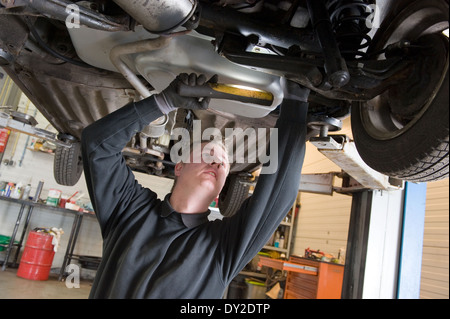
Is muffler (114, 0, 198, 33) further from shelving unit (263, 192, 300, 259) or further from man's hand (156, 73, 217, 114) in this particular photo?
shelving unit (263, 192, 300, 259)

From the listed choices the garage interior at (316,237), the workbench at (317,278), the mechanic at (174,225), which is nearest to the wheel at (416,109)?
the mechanic at (174,225)

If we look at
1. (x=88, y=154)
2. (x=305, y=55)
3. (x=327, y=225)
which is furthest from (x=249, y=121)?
(x=327, y=225)

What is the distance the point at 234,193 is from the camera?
3.03 metres

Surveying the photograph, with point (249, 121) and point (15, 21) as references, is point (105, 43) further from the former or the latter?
point (249, 121)

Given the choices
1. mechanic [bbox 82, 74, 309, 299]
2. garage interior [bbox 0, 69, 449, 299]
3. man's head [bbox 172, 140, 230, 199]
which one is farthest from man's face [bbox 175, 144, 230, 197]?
garage interior [bbox 0, 69, 449, 299]

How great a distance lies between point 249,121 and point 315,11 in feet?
2.98

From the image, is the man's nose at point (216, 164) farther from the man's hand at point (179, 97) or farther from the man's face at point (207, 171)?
the man's hand at point (179, 97)

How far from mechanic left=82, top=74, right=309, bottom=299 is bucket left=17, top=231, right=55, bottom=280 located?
4.43 metres

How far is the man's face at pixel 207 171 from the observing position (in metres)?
1.36

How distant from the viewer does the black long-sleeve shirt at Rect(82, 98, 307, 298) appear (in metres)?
1.08

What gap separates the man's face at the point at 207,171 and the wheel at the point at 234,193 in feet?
5.01

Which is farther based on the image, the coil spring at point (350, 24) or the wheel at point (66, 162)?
the wheel at point (66, 162)

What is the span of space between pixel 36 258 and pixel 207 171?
459 centimetres

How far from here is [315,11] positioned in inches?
40.5
